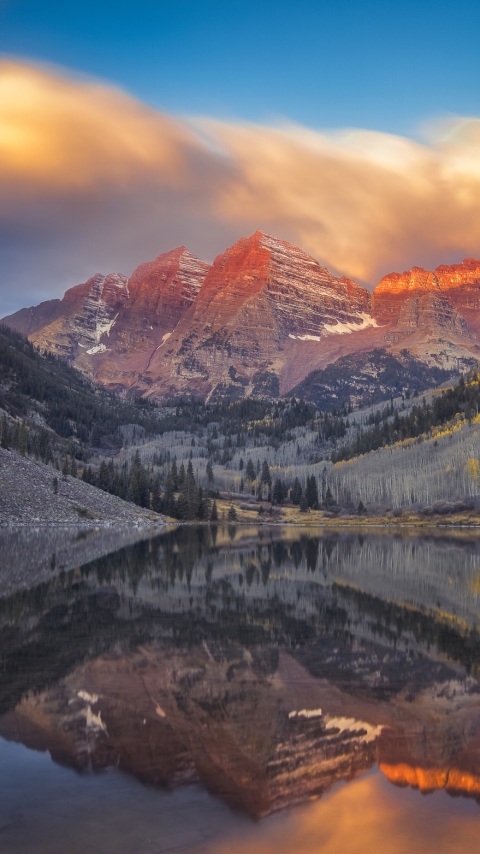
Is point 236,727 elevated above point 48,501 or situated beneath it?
elevated above

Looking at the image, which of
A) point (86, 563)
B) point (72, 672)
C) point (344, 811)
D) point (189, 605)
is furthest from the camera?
point (86, 563)

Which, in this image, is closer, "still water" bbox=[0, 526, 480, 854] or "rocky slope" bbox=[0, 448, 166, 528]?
"still water" bbox=[0, 526, 480, 854]

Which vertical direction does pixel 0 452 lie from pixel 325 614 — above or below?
above

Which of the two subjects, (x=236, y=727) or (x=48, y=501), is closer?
(x=236, y=727)

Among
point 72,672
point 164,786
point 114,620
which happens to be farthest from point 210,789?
point 114,620

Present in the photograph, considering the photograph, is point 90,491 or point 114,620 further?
point 90,491

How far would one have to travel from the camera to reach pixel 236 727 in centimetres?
1909

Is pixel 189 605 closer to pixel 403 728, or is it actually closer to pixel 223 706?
pixel 223 706

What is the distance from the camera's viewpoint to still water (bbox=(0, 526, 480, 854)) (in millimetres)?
13617

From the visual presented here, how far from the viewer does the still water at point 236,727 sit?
13.6 metres

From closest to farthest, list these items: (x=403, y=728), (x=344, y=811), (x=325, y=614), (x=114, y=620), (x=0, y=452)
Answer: (x=344, y=811), (x=403, y=728), (x=114, y=620), (x=325, y=614), (x=0, y=452)

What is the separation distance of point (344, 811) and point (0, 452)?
146477 mm

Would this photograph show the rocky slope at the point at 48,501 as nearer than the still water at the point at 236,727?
No

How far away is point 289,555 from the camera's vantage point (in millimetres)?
86625
